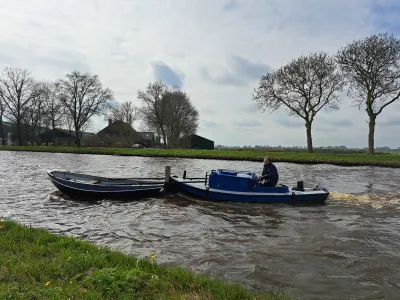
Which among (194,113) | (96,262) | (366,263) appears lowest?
(366,263)

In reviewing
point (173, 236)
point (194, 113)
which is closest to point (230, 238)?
point (173, 236)

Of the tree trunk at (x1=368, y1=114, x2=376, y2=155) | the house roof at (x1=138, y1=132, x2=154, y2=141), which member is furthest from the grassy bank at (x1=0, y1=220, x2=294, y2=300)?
the house roof at (x1=138, y1=132, x2=154, y2=141)

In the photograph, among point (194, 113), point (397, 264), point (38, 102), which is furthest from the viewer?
point (194, 113)

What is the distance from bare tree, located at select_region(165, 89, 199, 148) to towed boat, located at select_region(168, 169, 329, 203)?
2116 inches

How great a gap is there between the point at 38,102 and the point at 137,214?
219ft

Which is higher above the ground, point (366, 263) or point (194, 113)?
point (194, 113)

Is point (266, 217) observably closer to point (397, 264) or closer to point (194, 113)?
point (397, 264)

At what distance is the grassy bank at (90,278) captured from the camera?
4.24 meters

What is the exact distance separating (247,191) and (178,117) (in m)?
55.6

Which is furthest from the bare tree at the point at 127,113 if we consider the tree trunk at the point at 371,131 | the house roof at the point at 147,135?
the tree trunk at the point at 371,131

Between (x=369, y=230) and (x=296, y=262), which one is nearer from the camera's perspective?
(x=296, y=262)

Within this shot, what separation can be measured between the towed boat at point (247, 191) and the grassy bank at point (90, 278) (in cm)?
833

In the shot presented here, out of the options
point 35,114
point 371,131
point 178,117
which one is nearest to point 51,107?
point 35,114

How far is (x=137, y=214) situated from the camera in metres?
11.7
